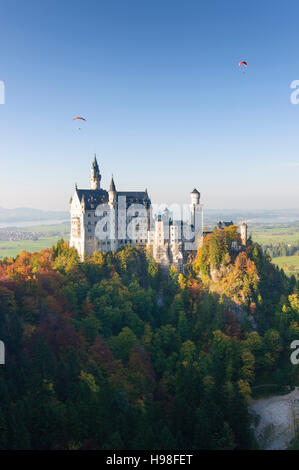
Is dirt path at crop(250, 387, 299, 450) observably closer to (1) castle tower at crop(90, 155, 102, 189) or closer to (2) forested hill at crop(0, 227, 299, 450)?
(2) forested hill at crop(0, 227, 299, 450)

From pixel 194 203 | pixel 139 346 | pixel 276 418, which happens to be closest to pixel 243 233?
pixel 194 203

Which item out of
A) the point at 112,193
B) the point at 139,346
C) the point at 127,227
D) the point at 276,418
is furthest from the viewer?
the point at 127,227

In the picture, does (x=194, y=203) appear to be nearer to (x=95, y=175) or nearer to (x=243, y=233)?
(x=243, y=233)

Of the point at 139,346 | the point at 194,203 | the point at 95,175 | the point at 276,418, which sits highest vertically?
the point at 95,175

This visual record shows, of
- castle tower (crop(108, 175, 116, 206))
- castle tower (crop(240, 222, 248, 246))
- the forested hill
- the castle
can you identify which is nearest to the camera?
the forested hill

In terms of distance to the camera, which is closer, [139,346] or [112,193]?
[139,346]

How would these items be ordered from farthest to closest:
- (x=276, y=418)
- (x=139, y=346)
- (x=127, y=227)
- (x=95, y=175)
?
(x=95, y=175) → (x=127, y=227) → (x=139, y=346) → (x=276, y=418)

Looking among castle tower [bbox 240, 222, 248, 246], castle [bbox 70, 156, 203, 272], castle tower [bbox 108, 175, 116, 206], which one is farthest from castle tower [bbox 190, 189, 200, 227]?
castle tower [bbox 108, 175, 116, 206]
